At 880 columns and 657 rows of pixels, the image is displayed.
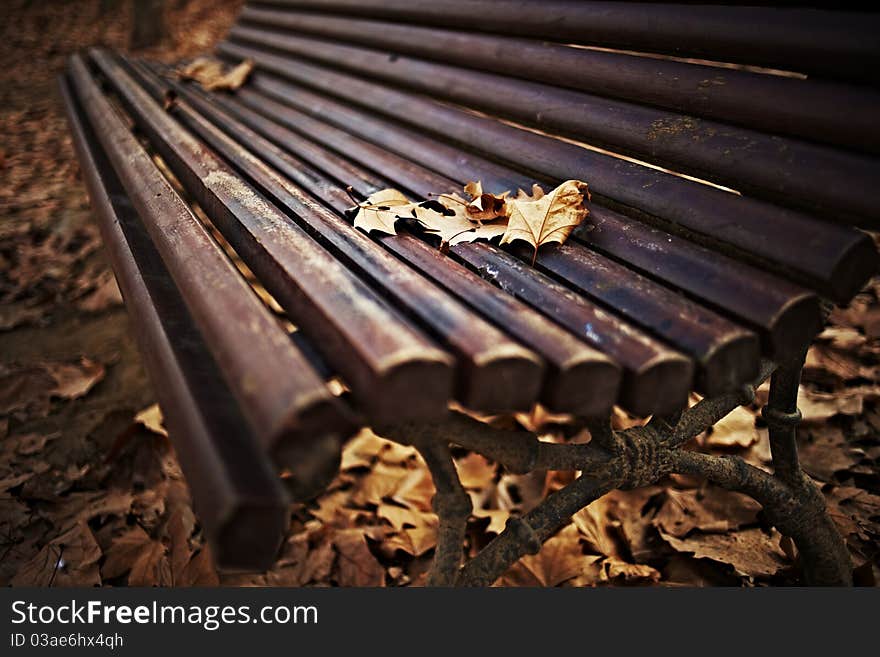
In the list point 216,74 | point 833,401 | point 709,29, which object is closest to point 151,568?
point 709,29

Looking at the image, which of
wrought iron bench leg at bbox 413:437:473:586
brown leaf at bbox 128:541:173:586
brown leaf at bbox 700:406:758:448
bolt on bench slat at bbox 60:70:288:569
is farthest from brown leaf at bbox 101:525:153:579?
brown leaf at bbox 700:406:758:448

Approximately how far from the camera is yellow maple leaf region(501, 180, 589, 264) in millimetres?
1131

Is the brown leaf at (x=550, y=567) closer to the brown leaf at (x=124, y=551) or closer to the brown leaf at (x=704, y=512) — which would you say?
the brown leaf at (x=704, y=512)

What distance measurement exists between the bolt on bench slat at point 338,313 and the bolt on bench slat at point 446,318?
0.04 metres

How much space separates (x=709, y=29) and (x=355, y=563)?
1459mm

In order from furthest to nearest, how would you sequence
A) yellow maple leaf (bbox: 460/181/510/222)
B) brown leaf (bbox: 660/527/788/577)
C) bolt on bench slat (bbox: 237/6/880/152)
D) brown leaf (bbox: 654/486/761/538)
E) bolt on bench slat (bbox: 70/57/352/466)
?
brown leaf (bbox: 654/486/761/538)
brown leaf (bbox: 660/527/788/577)
yellow maple leaf (bbox: 460/181/510/222)
bolt on bench slat (bbox: 237/6/880/152)
bolt on bench slat (bbox: 70/57/352/466)

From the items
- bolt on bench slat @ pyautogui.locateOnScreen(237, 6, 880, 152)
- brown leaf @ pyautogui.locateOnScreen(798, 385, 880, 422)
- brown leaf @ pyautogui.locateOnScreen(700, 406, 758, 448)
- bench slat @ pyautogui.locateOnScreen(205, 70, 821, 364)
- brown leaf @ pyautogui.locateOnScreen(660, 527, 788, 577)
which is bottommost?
brown leaf @ pyautogui.locateOnScreen(660, 527, 788, 577)

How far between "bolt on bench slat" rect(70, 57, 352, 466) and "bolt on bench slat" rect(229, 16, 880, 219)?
2.67 feet

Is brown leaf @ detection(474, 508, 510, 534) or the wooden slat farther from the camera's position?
brown leaf @ detection(474, 508, 510, 534)

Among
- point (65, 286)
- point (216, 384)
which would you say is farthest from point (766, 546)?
point (65, 286)

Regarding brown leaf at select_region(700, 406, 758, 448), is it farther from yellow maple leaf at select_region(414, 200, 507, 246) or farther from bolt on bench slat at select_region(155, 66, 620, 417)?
bolt on bench slat at select_region(155, 66, 620, 417)

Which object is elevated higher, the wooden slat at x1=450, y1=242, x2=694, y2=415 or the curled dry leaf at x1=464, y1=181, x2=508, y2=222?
the curled dry leaf at x1=464, y1=181, x2=508, y2=222

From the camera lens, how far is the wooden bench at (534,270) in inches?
29.6

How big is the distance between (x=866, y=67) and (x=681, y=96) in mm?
317
